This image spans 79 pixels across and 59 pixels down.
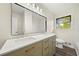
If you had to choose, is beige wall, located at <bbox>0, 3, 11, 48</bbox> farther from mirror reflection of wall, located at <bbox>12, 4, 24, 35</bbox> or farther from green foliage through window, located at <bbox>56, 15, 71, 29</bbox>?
green foliage through window, located at <bbox>56, 15, 71, 29</bbox>

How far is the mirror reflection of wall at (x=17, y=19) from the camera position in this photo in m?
1.34

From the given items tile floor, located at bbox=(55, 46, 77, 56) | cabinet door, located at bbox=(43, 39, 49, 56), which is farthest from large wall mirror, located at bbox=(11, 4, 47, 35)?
tile floor, located at bbox=(55, 46, 77, 56)

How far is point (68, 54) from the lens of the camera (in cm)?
122

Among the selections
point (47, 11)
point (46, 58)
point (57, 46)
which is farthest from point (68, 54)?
point (47, 11)

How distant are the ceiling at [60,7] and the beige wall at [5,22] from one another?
567 millimetres

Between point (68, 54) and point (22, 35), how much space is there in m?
0.80

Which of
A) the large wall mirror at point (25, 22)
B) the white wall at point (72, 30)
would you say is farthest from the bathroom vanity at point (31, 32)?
the white wall at point (72, 30)

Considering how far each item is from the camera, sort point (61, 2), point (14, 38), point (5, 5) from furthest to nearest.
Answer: point (14, 38) < point (5, 5) < point (61, 2)

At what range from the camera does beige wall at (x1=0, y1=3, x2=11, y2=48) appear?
4.06 feet

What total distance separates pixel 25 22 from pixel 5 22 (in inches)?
12.9

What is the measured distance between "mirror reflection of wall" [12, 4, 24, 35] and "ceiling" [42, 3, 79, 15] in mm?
416

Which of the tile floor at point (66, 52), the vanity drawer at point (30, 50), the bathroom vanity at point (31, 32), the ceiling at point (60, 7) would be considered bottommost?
the tile floor at point (66, 52)

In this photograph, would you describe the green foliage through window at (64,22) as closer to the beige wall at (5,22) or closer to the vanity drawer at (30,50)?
the vanity drawer at (30,50)

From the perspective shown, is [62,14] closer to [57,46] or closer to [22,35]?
[57,46]
